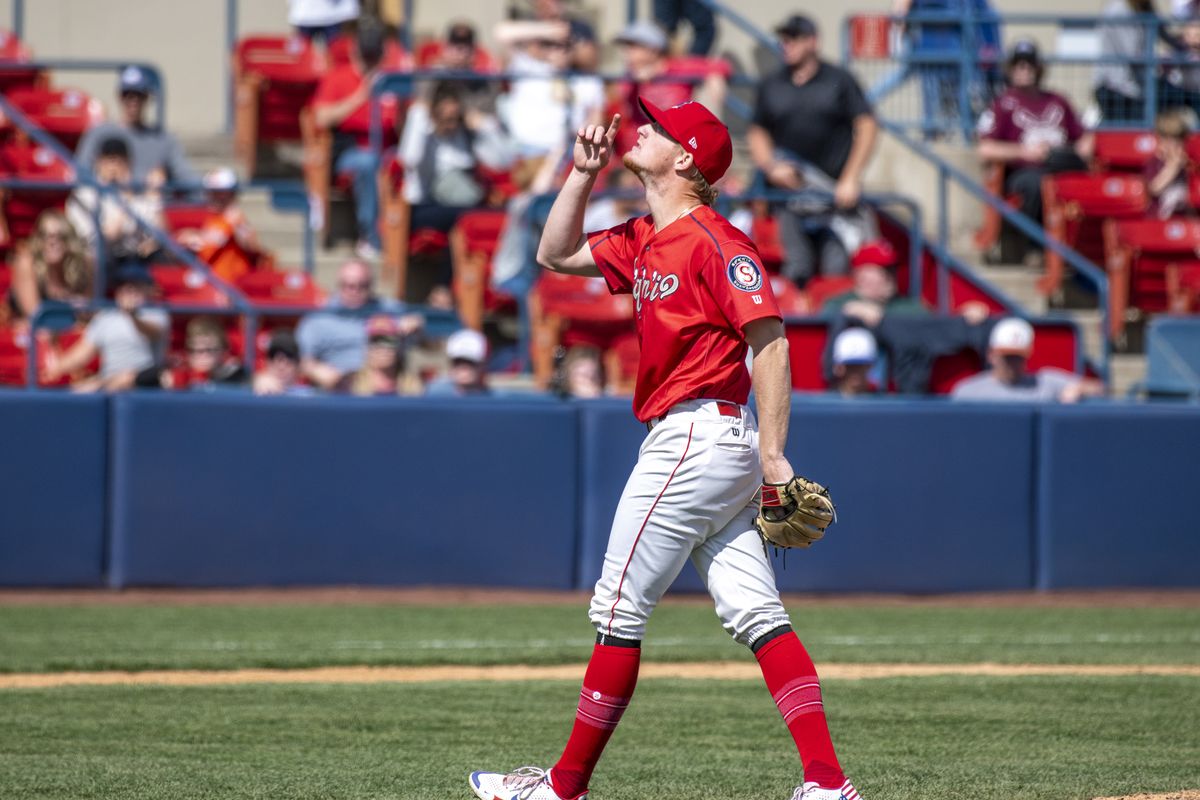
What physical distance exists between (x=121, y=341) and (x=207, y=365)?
54 cm

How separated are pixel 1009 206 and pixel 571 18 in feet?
14.1

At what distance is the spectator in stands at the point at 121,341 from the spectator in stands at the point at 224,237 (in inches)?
53.6

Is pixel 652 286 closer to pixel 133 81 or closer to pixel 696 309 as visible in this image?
pixel 696 309

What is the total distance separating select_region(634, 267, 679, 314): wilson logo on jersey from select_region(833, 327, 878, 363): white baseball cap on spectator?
583cm

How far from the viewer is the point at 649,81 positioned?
12.7 meters

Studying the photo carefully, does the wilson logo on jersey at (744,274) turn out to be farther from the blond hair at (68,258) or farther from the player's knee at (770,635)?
the blond hair at (68,258)

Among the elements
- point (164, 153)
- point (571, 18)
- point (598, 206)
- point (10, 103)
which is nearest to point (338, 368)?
point (598, 206)

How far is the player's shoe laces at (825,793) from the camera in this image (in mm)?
4266

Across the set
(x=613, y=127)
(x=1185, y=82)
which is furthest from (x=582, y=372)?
(x=1185, y=82)

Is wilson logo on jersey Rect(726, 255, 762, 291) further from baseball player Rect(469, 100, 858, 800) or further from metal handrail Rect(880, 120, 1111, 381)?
metal handrail Rect(880, 120, 1111, 381)

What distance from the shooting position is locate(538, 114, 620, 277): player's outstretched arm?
472 centimetres

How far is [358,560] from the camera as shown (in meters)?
9.69

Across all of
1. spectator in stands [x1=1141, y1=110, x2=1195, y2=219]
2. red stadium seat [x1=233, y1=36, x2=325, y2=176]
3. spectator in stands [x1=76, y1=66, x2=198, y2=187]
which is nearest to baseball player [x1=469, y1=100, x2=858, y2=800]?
spectator in stands [x1=76, y1=66, x2=198, y2=187]

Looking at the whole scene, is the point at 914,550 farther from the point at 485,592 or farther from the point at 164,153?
the point at 164,153
